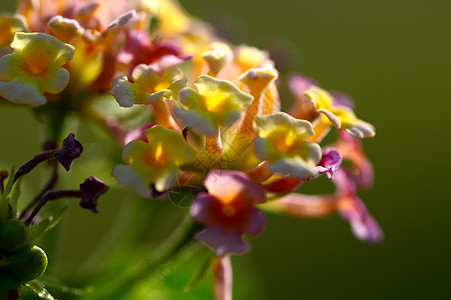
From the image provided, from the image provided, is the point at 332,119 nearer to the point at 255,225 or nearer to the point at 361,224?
the point at 255,225

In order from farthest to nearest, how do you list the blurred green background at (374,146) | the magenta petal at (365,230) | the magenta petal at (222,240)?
the blurred green background at (374,146), the magenta petal at (365,230), the magenta petal at (222,240)

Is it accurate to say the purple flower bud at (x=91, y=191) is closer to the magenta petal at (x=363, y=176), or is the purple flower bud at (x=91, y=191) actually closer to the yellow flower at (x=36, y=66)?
the yellow flower at (x=36, y=66)

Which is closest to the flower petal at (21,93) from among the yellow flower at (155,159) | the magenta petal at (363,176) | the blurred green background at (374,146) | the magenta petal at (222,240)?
the yellow flower at (155,159)

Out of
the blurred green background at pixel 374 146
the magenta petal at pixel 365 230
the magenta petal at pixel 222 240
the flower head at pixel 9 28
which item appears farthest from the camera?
the blurred green background at pixel 374 146

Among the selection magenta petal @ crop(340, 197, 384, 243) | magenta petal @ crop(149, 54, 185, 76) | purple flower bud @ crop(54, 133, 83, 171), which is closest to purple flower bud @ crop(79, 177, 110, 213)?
purple flower bud @ crop(54, 133, 83, 171)

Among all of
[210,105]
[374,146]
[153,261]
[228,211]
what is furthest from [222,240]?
[374,146]
